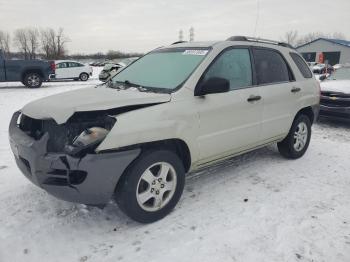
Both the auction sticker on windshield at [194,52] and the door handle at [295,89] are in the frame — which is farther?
the door handle at [295,89]

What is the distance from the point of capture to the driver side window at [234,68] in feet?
12.5

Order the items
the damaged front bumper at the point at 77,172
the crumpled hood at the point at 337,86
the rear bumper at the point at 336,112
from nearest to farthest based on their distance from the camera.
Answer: the damaged front bumper at the point at 77,172 → the rear bumper at the point at 336,112 → the crumpled hood at the point at 337,86

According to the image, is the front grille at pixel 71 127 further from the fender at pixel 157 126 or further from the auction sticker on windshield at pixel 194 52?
the auction sticker on windshield at pixel 194 52

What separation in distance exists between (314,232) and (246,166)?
1.87 metres

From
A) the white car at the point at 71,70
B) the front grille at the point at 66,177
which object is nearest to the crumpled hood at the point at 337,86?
the front grille at the point at 66,177

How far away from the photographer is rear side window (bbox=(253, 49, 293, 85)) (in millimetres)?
4410

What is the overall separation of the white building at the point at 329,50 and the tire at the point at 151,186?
49.7 metres

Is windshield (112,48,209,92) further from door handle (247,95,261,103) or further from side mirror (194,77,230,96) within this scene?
door handle (247,95,261,103)

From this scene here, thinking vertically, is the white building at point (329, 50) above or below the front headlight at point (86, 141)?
above

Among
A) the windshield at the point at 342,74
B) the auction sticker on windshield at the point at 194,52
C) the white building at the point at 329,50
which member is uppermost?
the white building at the point at 329,50

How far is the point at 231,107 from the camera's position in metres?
3.86

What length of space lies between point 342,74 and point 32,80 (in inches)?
504

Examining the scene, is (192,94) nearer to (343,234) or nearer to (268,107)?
(268,107)

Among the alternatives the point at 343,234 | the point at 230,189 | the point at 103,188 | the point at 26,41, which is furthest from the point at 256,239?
the point at 26,41
